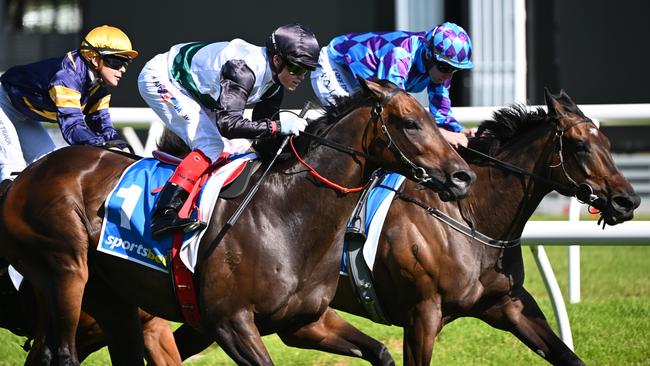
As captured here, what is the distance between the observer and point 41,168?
5.20 metres

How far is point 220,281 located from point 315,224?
1.41 ft

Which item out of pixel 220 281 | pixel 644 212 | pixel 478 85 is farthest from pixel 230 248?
pixel 644 212

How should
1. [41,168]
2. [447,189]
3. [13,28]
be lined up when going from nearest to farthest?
[447,189], [41,168], [13,28]

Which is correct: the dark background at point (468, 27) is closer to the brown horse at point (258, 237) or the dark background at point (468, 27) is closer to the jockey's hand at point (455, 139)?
the jockey's hand at point (455, 139)

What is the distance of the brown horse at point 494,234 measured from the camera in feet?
17.3

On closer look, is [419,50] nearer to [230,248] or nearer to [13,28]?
[230,248]

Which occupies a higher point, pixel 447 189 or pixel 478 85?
pixel 447 189

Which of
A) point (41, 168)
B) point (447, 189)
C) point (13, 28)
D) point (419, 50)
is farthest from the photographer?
point (13, 28)

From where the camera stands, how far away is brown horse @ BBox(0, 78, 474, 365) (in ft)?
15.1

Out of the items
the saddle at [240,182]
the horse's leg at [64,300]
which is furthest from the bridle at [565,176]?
the horse's leg at [64,300]

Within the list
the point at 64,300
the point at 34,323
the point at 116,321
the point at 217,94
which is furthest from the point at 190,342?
the point at 217,94

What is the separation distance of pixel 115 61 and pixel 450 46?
155 cm

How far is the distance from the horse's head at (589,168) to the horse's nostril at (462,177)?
3.07 feet

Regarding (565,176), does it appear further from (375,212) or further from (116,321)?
(116,321)
